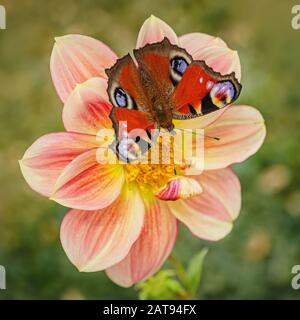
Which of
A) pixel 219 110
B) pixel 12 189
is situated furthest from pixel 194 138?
pixel 12 189

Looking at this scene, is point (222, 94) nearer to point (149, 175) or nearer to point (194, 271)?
point (149, 175)

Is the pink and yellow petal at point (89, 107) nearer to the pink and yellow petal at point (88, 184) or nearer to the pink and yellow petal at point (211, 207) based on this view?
the pink and yellow petal at point (88, 184)

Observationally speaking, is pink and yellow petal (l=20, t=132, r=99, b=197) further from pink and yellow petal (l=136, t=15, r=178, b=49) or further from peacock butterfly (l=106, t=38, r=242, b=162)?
pink and yellow petal (l=136, t=15, r=178, b=49)

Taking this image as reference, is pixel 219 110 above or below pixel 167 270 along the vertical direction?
above

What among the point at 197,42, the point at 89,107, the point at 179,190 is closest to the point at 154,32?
the point at 197,42

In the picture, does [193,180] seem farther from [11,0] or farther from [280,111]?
[11,0]

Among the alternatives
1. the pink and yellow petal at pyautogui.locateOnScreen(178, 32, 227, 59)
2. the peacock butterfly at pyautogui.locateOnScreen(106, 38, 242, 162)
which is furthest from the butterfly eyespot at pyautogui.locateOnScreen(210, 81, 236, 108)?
the pink and yellow petal at pyautogui.locateOnScreen(178, 32, 227, 59)
